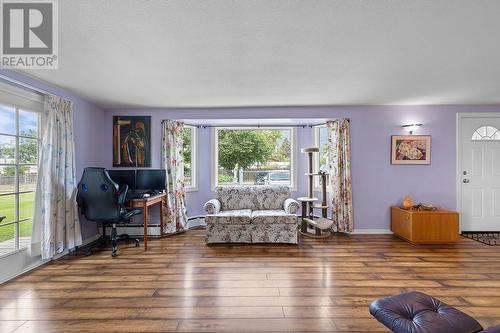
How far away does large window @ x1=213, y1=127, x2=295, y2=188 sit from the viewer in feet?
17.7

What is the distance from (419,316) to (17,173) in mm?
4044

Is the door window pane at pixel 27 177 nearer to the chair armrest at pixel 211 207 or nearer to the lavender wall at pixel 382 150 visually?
the lavender wall at pixel 382 150

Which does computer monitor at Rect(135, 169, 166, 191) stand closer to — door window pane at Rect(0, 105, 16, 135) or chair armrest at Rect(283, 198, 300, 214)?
door window pane at Rect(0, 105, 16, 135)

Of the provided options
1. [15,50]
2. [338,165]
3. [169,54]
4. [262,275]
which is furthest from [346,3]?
[338,165]

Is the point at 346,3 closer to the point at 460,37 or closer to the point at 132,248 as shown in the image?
the point at 460,37

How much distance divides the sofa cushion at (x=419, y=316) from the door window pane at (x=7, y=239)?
12.1 ft

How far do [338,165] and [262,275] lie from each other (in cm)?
256

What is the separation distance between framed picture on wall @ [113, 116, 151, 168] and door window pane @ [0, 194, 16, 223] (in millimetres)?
1787

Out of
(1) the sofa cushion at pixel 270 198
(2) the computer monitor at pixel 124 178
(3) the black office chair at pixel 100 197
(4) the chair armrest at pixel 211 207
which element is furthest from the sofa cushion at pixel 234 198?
(3) the black office chair at pixel 100 197

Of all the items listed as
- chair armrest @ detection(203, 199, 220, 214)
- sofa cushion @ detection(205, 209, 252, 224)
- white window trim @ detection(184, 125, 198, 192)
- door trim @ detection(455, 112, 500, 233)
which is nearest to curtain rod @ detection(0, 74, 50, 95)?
white window trim @ detection(184, 125, 198, 192)

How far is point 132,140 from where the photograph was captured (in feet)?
15.5

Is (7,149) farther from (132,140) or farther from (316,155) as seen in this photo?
(316,155)

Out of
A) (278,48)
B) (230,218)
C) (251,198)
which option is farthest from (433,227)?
(278,48)

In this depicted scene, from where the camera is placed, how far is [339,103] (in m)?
4.46
